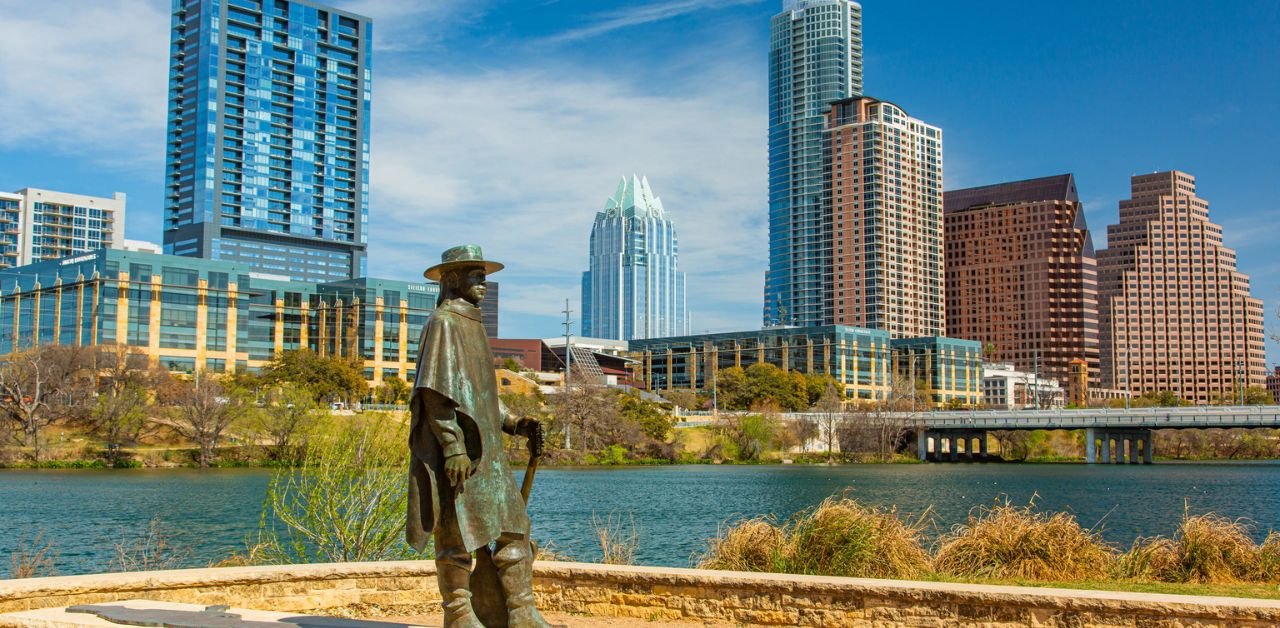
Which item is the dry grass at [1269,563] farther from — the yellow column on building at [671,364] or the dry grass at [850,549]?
the yellow column on building at [671,364]

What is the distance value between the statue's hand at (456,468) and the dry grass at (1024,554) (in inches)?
389

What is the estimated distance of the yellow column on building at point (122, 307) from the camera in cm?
10725

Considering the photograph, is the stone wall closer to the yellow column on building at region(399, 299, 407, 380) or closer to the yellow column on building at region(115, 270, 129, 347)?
the yellow column on building at region(115, 270, 129, 347)

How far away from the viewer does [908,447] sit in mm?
110188

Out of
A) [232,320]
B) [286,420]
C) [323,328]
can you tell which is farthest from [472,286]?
[323,328]

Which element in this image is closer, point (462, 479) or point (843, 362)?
point (462, 479)

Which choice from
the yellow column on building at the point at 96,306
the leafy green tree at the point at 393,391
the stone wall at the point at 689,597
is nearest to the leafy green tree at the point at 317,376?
the leafy green tree at the point at 393,391

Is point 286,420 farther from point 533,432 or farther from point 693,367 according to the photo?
point 693,367

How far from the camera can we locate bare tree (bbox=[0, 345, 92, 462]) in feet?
226

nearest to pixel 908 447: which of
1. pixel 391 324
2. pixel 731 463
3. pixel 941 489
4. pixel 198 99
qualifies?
pixel 731 463

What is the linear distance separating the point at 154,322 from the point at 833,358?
8872cm

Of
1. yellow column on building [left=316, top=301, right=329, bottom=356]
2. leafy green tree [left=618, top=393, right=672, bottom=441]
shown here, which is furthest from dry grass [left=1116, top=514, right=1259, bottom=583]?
yellow column on building [left=316, top=301, right=329, bottom=356]

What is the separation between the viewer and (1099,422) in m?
102

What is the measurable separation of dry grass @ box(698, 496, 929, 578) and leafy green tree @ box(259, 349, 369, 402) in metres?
80.3
